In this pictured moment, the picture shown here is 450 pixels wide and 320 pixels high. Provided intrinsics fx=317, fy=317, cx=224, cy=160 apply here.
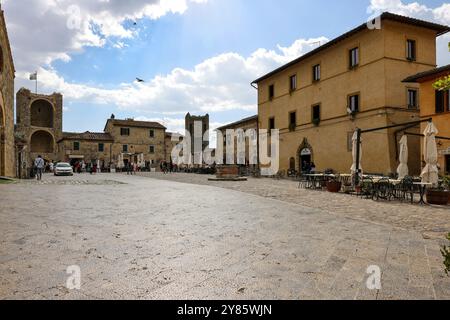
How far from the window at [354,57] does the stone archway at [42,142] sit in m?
43.3

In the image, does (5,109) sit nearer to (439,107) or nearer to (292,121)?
(292,121)

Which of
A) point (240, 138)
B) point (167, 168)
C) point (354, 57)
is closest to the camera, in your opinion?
point (354, 57)

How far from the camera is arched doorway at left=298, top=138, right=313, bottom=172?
2548 cm

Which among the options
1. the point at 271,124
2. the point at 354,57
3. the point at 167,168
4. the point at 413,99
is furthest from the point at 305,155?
the point at 167,168

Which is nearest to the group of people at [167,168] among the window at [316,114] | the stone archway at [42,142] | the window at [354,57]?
the stone archway at [42,142]

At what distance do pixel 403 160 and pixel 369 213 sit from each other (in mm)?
6491

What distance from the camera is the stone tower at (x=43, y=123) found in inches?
1802

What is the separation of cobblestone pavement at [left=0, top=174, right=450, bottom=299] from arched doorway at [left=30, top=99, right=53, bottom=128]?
47.4 m

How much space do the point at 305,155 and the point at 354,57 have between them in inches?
331

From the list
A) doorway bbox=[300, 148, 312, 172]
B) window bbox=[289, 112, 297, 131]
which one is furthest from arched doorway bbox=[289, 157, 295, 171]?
window bbox=[289, 112, 297, 131]

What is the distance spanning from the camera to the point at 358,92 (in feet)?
69.4
